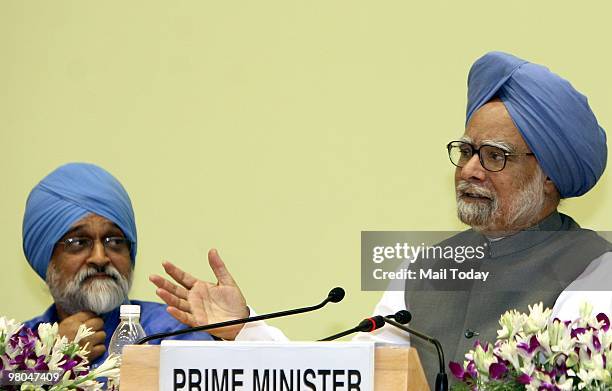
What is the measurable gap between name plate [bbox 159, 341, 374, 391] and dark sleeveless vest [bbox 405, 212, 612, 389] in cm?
106

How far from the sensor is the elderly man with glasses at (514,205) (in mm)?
3023

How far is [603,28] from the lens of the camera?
10.9ft

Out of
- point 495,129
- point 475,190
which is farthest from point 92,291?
point 495,129

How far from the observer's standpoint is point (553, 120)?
305 cm

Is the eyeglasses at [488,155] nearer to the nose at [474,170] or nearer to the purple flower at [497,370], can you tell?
the nose at [474,170]

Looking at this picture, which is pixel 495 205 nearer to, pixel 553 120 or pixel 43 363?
pixel 553 120

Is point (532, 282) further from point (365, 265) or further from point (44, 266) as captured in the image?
point (44, 266)

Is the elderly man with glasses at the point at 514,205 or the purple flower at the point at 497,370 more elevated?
the elderly man with glasses at the point at 514,205

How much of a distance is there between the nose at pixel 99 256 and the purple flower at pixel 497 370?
2.24 m

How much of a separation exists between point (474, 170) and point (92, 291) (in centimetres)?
156

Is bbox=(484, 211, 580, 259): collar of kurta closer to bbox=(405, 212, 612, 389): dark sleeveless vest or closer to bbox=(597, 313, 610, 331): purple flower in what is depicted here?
bbox=(405, 212, 612, 389): dark sleeveless vest

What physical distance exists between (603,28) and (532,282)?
85 cm

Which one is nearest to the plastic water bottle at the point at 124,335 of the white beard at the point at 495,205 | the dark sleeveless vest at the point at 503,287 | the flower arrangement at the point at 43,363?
the flower arrangement at the point at 43,363

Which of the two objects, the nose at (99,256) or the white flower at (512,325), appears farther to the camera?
the nose at (99,256)
